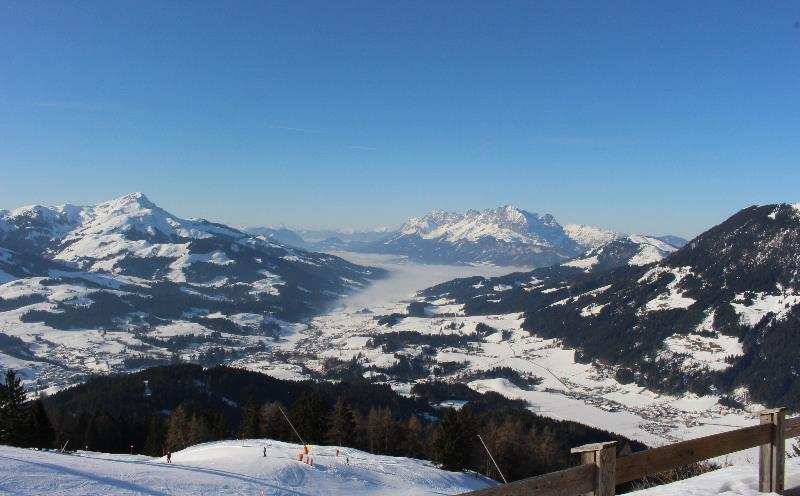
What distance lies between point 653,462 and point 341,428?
242 ft

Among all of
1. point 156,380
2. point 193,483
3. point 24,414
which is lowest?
point 156,380

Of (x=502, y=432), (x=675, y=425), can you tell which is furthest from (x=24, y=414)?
(x=675, y=425)

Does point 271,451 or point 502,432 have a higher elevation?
point 271,451

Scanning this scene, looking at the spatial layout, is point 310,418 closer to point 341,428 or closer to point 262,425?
point 341,428

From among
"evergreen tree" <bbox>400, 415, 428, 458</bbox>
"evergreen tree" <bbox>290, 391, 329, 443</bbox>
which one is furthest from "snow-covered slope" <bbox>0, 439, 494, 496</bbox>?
"evergreen tree" <bbox>400, 415, 428, 458</bbox>

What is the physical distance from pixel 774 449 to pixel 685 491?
1698 millimetres

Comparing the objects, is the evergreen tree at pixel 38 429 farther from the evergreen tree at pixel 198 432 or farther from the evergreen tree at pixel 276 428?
the evergreen tree at pixel 276 428

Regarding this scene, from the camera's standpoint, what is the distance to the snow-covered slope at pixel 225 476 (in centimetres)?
2300

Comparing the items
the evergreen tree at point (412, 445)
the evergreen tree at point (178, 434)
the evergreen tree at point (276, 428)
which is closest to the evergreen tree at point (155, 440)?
the evergreen tree at point (178, 434)

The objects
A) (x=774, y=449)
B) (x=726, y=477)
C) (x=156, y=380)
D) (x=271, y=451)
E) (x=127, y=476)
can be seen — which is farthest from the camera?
(x=156, y=380)

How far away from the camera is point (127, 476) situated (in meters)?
25.7

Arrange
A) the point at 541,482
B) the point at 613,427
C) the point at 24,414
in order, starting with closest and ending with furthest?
the point at 541,482 < the point at 24,414 < the point at 613,427

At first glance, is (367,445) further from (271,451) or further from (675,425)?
(675,425)

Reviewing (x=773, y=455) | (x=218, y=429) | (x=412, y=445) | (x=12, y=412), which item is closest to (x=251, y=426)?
(x=218, y=429)
